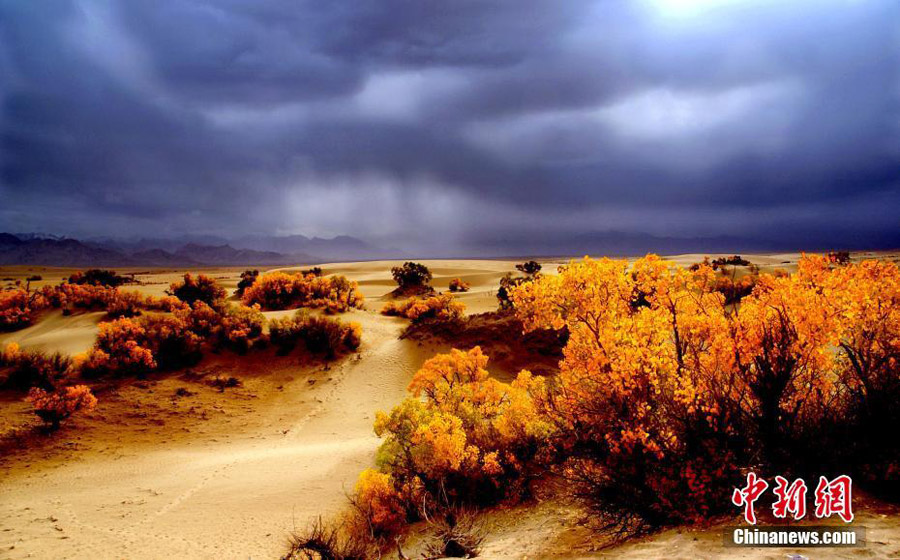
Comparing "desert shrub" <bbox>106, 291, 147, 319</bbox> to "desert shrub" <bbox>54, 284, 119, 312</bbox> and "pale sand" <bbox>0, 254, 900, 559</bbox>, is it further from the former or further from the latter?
"pale sand" <bbox>0, 254, 900, 559</bbox>

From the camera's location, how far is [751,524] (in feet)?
17.1

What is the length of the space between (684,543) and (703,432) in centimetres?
190

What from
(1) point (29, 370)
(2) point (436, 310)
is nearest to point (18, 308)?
(1) point (29, 370)

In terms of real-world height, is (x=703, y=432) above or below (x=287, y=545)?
above

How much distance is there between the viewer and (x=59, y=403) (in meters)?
12.5

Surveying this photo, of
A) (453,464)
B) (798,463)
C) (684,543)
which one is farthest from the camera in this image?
(453,464)

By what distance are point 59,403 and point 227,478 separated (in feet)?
23.0

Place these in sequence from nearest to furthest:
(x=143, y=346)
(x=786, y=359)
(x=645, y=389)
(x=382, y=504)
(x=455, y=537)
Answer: (x=455, y=537), (x=786, y=359), (x=645, y=389), (x=382, y=504), (x=143, y=346)

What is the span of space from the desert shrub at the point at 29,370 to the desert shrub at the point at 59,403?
1465 millimetres

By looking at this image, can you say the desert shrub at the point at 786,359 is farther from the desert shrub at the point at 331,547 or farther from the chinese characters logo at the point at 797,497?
the desert shrub at the point at 331,547

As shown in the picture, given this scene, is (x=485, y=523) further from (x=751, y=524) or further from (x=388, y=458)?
(x=751, y=524)

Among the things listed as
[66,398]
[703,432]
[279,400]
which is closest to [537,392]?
[703,432]

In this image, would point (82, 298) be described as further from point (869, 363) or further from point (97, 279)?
point (869, 363)

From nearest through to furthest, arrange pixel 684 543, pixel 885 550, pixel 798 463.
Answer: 1. pixel 885 550
2. pixel 684 543
3. pixel 798 463
